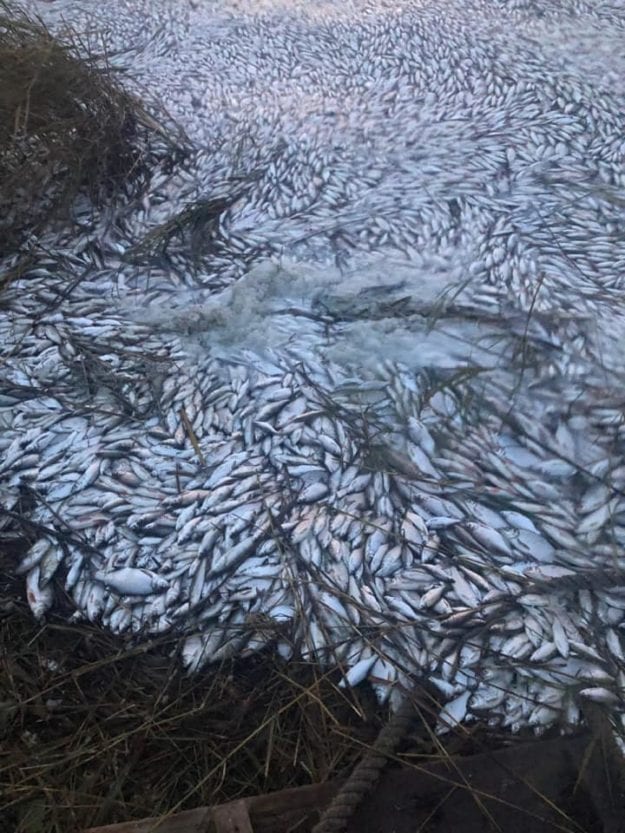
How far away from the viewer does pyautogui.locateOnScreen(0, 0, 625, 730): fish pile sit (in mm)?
1801

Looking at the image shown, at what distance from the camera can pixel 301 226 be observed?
9.65 ft

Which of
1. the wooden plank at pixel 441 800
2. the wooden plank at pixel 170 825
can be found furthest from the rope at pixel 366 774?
the wooden plank at pixel 170 825

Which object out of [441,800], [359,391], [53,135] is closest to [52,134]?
[53,135]

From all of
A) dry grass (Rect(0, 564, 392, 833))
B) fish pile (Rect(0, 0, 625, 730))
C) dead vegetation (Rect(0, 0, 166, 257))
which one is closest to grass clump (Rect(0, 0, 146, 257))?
dead vegetation (Rect(0, 0, 166, 257))

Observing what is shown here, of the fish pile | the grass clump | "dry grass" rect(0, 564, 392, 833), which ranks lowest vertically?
"dry grass" rect(0, 564, 392, 833)

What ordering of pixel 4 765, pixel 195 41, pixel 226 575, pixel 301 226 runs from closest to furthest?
1. pixel 4 765
2. pixel 226 575
3. pixel 301 226
4. pixel 195 41

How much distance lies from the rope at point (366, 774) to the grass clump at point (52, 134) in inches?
84.7

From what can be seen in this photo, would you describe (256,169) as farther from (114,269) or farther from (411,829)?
(411,829)

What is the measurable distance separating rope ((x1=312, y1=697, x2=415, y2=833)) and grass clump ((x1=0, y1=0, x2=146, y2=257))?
2.15m

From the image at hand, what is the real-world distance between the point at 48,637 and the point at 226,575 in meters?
0.44

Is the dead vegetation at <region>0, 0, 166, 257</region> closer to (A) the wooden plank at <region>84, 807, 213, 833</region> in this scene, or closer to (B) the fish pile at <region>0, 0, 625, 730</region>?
(B) the fish pile at <region>0, 0, 625, 730</region>

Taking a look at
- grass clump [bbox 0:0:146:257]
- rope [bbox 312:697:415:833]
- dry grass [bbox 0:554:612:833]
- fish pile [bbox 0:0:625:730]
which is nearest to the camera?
rope [bbox 312:697:415:833]

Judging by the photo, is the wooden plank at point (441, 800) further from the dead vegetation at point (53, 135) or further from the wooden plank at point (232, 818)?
the dead vegetation at point (53, 135)

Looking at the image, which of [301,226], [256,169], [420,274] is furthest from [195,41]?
[420,274]
